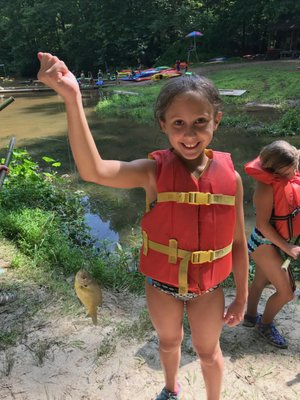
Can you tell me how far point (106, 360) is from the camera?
A: 2.76 m

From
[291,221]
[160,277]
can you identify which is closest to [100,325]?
[160,277]

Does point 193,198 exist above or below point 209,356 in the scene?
above

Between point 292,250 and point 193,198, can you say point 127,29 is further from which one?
point 193,198

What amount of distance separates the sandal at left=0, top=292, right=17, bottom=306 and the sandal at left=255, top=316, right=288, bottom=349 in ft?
6.97

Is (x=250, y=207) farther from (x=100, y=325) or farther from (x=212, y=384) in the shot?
(x=212, y=384)

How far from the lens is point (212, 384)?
2119 mm

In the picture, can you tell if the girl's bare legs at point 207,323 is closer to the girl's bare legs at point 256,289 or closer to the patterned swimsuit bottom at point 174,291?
the patterned swimsuit bottom at point 174,291

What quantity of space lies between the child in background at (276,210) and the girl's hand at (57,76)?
149 cm

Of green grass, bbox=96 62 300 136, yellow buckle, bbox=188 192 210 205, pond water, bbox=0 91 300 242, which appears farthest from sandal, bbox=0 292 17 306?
green grass, bbox=96 62 300 136

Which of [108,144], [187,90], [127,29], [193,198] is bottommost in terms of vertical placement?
[108,144]

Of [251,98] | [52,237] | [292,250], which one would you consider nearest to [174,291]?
[292,250]

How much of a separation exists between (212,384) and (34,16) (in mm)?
39363

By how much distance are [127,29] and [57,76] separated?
33.9 meters

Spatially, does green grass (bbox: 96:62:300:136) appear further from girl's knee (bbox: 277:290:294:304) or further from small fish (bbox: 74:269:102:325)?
small fish (bbox: 74:269:102:325)
